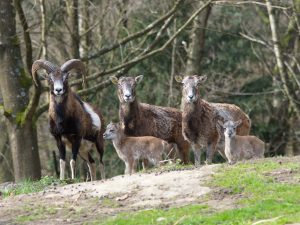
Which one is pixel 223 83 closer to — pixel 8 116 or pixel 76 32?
pixel 76 32

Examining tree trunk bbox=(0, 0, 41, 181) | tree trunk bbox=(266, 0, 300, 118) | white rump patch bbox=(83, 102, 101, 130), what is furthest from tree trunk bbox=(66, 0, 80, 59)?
tree trunk bbox=(266, 0, 300, 118)

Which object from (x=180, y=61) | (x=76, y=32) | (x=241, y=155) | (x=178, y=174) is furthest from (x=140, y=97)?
(x=178, y=174)

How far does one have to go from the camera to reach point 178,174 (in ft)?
47.9

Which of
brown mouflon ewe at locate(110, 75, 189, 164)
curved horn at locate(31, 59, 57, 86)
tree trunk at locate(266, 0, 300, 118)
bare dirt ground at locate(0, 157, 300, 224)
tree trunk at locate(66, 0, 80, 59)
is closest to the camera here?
bare dirt ground at locate(0, 157, 300, 224)

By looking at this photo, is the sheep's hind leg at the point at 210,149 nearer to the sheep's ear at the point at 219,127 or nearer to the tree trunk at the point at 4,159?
the sheep's ear at the point at 219,127

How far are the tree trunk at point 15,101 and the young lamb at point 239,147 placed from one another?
6.38m

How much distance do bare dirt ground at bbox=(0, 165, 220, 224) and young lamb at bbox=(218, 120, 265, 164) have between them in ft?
6.87

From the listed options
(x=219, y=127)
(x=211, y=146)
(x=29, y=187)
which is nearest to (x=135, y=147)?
(x=211, y=146)

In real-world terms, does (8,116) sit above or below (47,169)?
above

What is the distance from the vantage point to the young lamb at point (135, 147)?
56.9 ft

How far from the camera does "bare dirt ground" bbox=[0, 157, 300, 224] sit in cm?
1299

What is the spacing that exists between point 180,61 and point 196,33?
2.47m

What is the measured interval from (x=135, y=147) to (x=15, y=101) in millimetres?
5511

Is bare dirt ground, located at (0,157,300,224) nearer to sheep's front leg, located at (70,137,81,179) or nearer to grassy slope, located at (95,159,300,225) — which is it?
grassy slope, located at (95,159,300,225)
